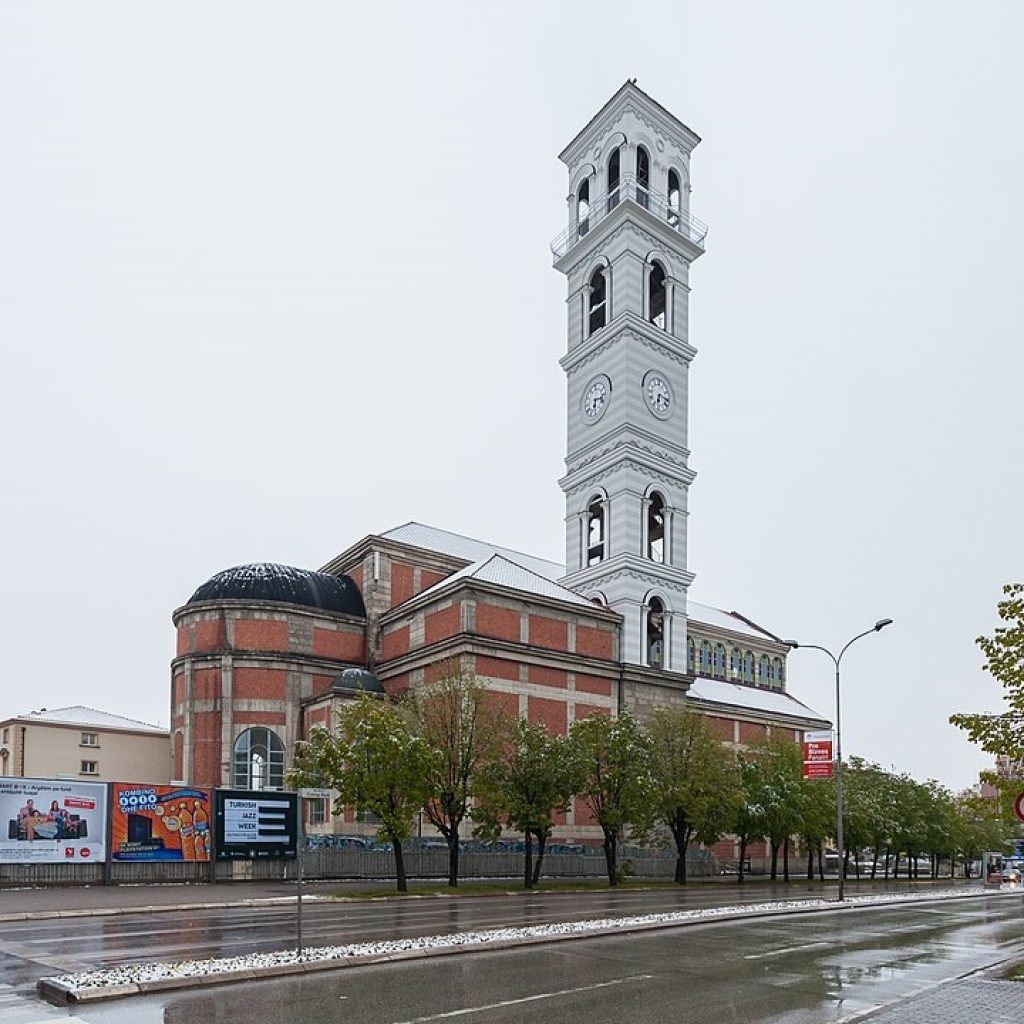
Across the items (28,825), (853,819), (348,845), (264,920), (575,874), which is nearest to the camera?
(264,920)

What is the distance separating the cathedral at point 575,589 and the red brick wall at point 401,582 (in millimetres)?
146

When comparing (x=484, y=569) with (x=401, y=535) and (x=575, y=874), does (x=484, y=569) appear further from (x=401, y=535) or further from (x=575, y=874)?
(x=575, y=874)

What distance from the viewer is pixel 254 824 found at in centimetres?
4000

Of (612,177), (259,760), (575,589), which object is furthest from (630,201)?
(259,760)

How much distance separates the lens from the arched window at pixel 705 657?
8469cm

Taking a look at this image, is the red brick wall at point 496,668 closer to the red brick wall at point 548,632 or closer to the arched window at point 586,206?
the red brick wall at point 548,632

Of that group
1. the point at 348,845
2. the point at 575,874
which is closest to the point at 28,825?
the point at 348,845

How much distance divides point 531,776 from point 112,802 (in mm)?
16320

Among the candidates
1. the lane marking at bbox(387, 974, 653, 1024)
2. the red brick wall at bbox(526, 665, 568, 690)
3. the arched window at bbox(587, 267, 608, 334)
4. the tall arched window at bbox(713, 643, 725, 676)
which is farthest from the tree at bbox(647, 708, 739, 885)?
the tall arched window at bbox(713, 643, 725, 676)

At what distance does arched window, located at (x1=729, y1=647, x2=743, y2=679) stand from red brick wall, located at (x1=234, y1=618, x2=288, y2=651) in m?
44.2

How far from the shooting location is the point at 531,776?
4134cm

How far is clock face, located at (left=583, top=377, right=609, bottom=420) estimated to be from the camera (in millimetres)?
67812

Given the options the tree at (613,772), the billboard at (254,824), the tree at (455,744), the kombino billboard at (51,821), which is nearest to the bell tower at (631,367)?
the tree at (613,772)

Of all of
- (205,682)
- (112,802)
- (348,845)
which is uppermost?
(205,682)
